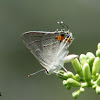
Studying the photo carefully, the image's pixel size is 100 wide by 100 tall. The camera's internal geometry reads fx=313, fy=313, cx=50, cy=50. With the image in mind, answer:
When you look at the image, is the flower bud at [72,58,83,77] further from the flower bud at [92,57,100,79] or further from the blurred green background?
the blurred green background

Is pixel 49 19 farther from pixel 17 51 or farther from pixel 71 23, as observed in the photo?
pixel 17 51

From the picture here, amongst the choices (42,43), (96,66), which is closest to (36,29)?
(42,43)

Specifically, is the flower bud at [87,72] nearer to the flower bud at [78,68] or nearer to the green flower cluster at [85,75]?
the green flower cluster at [85,75]

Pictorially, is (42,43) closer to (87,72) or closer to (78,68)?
(78,68)

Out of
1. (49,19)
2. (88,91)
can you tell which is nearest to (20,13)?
(49,19)

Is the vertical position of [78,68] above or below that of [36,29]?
below

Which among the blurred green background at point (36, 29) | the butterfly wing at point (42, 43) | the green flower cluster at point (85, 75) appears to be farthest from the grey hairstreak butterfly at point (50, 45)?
the blurred green background at point (36, 29)

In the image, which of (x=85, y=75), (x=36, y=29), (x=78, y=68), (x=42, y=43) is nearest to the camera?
(x=85, y=75)
